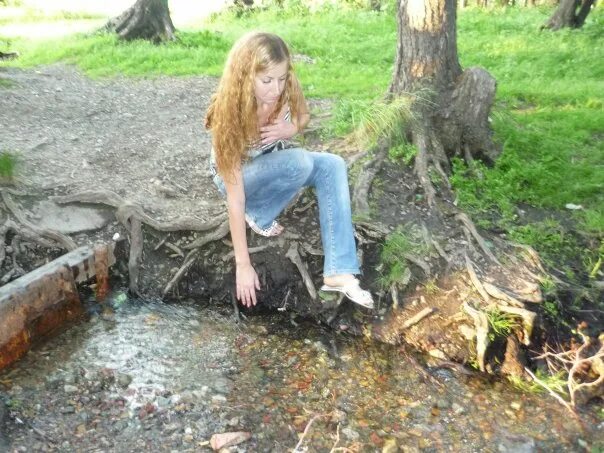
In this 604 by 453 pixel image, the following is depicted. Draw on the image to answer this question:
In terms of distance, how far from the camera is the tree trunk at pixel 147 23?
1162cm

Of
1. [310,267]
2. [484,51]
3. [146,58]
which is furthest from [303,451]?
[484,51]

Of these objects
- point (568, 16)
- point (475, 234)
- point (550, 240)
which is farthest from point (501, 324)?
point (568, 16)

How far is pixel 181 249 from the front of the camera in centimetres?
521

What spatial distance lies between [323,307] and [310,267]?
36 centimetres

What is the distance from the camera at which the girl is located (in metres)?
3.74

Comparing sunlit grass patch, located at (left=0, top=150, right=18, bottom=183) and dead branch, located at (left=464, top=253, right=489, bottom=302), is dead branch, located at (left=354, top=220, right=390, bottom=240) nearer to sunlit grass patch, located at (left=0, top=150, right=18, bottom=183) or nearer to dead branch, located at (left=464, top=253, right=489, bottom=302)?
dead branch, located at (left=464, top=253, right=489, bottom=302)

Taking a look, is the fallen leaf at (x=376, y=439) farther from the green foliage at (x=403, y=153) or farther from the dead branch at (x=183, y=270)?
the green foliage at (x=403, y=153)

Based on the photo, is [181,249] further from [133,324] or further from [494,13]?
[494,13]

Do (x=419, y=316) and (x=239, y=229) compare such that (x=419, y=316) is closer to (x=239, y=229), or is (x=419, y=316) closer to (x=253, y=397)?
(x=253, y=397)

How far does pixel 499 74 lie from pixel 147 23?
673 centimetres

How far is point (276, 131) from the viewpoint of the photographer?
167 inches

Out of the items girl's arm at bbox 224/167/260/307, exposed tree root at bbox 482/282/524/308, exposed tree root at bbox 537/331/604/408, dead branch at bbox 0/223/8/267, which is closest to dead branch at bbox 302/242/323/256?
girl's arm at bbox 224/167/260/307

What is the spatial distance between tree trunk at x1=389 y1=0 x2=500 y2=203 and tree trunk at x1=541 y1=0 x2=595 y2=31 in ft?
29.0

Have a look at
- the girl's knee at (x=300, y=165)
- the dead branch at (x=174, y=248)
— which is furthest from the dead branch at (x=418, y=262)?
the dead branch at (x=174, y=248)
